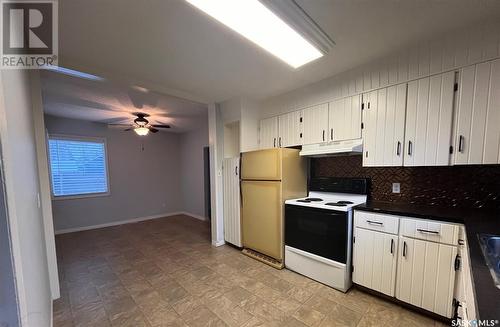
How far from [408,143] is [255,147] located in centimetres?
202

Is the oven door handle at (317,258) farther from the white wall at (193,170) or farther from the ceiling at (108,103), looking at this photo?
the white wall at (193,170)

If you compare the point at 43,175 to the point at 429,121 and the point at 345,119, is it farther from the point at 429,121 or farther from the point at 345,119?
the point at 429,121

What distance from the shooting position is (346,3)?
1.31 meters

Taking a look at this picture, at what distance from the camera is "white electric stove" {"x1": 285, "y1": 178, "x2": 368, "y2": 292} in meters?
2.00

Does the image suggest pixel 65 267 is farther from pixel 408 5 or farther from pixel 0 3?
pixel 408 5

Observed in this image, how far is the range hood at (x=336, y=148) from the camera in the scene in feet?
7.06

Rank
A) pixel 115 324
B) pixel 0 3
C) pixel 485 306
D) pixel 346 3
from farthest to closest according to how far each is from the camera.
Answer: pixel 115 324 → pixel 346 3 → pixel 0 3 → pixel 485 306

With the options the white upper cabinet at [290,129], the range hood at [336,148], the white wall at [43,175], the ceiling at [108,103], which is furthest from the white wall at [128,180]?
the range hood at [336,148]

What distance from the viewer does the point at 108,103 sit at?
3.13 meters

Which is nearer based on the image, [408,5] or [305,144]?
[408,5]

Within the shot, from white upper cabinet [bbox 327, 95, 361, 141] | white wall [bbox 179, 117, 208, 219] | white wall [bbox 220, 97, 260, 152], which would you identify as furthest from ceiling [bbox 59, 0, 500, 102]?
white wall [bbox 179, 117, 208, 219]

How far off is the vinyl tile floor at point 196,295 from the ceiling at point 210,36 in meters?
2.45

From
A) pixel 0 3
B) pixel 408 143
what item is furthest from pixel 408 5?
pixel 0 3
